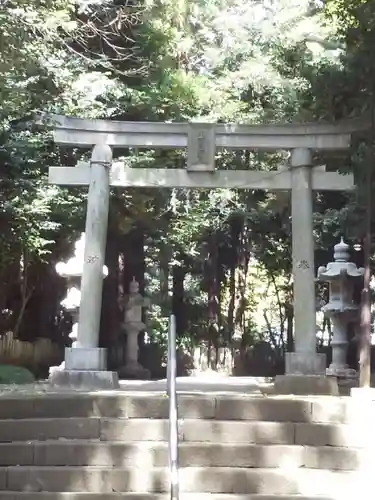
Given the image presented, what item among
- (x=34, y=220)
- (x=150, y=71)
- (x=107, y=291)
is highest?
(x=150, y=71)

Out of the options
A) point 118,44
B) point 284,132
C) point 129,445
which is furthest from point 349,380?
point 118,44

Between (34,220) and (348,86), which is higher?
(348,86)

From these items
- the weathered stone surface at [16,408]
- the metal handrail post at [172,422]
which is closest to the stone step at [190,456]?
the weathered stone surface at [16,408]

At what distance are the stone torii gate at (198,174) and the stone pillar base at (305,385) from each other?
65cm

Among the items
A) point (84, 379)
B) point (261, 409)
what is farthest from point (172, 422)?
point (84, 379)

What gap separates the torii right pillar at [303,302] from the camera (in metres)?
7.11

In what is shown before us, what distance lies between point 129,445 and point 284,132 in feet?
16.8

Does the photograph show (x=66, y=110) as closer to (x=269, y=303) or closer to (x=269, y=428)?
(x=269, y=428)

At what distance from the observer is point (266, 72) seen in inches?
489

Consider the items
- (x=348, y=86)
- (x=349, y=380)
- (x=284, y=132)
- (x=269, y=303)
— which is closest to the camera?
(x=348, y=86)

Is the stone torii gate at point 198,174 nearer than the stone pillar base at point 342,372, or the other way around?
the stone torii gate at point 198,174

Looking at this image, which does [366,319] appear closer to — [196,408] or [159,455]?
[196,408]

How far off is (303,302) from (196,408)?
3423 mm

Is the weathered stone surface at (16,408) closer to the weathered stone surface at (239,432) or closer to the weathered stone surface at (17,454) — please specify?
the weathered stone surface at (17,454)
